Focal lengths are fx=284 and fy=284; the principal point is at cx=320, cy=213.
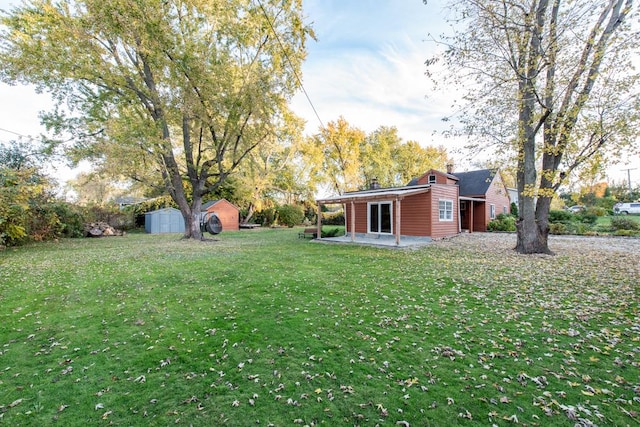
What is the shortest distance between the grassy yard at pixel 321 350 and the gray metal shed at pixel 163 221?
691 inches

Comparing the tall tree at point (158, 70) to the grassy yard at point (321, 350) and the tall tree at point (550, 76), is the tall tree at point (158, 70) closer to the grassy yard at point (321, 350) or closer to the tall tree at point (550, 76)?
the tall tree at point (550, 76)

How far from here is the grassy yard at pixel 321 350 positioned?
251 cm

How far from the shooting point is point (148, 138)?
43.0ft

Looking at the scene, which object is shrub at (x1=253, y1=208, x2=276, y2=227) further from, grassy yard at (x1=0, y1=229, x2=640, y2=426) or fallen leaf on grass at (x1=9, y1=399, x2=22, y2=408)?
fallen leaf on grass at (x1=9, y1=399, x2=22, y2=408)

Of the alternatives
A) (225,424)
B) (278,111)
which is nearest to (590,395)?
(225,424)

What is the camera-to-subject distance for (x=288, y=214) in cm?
3114

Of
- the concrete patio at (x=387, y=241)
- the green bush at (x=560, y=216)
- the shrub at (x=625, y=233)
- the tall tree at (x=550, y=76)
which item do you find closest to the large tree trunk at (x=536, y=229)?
the tall tree at (x=550, y=76)

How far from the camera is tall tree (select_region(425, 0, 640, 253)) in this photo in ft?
23.0

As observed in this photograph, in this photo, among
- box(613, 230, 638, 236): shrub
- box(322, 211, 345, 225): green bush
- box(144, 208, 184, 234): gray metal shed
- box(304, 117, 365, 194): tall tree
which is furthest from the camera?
box(304, 117, 365, 194): tall tree

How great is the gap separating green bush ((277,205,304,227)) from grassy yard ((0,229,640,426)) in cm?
2410

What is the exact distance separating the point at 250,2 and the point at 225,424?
58.0 feet

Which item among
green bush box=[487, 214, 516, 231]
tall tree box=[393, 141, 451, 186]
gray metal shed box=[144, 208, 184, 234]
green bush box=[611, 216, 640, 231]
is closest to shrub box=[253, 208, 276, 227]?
gray metal shed box=[144, 208, 184, 234]

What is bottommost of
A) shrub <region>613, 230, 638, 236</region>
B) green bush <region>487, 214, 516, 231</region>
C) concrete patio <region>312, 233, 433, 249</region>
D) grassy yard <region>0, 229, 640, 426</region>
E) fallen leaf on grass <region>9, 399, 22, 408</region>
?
fallen leaf on grass <region>9, 399, 22, 408</region>

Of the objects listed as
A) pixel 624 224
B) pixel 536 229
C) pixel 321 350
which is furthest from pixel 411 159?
pixel 321 350
